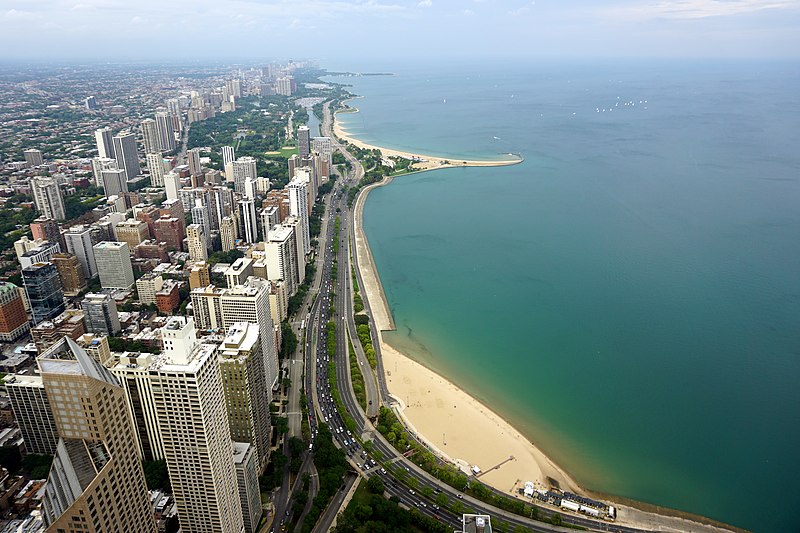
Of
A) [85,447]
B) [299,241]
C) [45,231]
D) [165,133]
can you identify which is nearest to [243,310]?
[299,241]

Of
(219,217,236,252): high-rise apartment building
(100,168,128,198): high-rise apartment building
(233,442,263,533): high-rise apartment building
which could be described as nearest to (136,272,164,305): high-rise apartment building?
(219,217,236,252): high-rise apartment building

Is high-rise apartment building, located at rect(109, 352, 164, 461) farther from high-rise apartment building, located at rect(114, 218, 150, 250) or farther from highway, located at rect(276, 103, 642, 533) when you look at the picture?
high-rise apartment building, located at rect(114, 218, 150, 250)

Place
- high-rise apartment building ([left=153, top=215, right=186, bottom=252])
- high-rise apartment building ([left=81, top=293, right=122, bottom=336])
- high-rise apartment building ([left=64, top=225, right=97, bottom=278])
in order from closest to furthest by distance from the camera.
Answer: high-rise apartment building ([left=81, top=293, right=122, bottom=336]), high-rise apartment building ([left=64, top=225, right=97, bottom=278]), high-rise apartment building ([left=153, top=215, right=186, bottom=252])

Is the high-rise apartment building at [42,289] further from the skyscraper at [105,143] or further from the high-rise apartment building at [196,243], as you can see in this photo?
the skyscraper at [105,143]

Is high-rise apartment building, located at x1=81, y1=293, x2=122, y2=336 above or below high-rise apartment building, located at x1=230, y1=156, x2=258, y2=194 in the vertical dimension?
below

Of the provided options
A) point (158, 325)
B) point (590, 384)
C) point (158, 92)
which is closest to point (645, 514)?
point (590, 384)

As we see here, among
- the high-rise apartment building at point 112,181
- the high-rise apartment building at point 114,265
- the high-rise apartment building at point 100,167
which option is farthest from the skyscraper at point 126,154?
the high-rise apartment building at point 114,265
